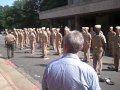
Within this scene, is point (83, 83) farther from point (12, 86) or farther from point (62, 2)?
point (62, 2)

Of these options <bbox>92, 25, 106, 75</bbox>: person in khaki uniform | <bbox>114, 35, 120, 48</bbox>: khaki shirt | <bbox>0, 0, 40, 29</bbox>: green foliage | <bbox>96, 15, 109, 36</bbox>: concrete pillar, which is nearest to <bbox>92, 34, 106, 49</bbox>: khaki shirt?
<bbox>92, 25, 106, 75</bbox>: person in khaki uniform

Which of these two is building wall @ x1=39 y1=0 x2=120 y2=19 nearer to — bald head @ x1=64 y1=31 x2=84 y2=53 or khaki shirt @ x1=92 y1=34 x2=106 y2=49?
khaki shirt @ x1=92 y1=34 x2=106 y2=49

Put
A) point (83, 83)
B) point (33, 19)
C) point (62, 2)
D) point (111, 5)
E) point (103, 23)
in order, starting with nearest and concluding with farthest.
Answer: point (83, 83) < point (111, 5) < point (103, 23) < point (62, 2) < point (33, 19)

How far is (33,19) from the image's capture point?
9644 centimetres

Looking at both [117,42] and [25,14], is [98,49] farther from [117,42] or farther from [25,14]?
[25,14]

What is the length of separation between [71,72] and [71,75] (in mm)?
32

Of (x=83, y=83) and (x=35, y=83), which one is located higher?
(x=83, y=83)

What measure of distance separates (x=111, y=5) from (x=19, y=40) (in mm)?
9655

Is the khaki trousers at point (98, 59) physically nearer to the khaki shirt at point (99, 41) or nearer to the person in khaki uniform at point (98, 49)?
the person in khaki uniform at point (98, 49)

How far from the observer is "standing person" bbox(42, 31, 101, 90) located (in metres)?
4.30

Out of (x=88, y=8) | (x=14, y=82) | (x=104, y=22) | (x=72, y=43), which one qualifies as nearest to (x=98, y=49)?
(x=14, y=82)

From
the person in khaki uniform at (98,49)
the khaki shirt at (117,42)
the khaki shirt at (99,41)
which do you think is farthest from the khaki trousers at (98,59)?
the khaki shirt at (117,42)

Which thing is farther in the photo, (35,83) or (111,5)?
(111,5)

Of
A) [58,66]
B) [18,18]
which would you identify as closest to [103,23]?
[58,66]
